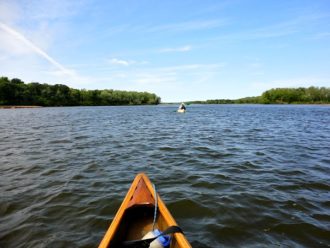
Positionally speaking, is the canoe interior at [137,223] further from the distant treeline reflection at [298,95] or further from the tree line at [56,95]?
the distant treeline reflection at [298,95]

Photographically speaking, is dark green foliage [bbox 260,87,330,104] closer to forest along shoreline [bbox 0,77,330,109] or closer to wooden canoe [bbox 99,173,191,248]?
forest along shoreline [bbox 0,77,330,109]

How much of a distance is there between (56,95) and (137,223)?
13165cm

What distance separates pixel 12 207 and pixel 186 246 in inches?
211

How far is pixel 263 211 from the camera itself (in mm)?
5652

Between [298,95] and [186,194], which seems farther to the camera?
[298,95]

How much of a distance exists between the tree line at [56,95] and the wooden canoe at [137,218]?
122m

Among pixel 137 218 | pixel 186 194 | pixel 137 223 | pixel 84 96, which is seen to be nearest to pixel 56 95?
pixel 84 96

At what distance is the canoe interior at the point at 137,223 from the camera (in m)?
3.92

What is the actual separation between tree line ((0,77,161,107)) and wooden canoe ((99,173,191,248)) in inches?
4790

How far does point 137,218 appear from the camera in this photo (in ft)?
14.6

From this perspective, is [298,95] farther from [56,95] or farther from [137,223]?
[137,223]

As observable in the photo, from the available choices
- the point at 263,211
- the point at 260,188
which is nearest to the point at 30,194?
the point at 263,211

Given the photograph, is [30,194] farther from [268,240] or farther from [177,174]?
[268,240]

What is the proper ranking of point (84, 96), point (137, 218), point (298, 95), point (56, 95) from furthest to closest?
point (298, 95) → point (84, 96) → point (56, 95) → point (137, 218)
